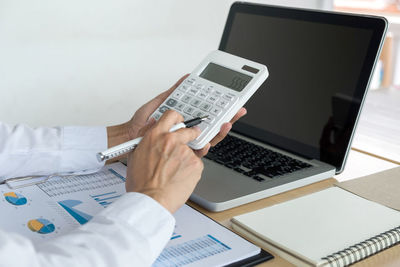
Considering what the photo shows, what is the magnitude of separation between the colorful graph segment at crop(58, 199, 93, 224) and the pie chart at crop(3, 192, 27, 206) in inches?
2.2

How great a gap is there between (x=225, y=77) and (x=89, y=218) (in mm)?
303

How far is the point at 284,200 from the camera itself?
0.75 metres

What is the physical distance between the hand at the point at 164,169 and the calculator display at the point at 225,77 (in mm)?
167

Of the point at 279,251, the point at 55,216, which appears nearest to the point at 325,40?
the point at 279,251

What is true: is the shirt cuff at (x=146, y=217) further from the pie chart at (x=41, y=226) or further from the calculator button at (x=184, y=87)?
the calculator button at (x=184, y=87)

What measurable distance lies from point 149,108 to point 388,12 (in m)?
1.05

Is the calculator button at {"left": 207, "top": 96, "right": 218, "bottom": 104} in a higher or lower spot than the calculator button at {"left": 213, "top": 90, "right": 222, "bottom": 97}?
lower

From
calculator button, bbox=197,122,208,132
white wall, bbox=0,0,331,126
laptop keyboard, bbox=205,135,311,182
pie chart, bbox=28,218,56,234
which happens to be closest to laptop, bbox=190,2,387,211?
laptop keyboard, bbox=205,135,311,182

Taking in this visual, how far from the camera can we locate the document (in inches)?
23.0

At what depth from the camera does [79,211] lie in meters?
0.67

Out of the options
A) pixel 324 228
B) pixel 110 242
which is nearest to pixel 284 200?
pixel 324 228

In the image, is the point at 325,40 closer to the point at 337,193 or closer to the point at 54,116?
the point at 337,193

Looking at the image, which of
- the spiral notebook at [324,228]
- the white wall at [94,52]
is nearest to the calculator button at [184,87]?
the spiral notebook at [324,228]

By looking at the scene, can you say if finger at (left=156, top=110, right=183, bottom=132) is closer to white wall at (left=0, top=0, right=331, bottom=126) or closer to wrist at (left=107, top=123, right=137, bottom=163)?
wrist at (left=107, top=123, right=137, bottom=163)
